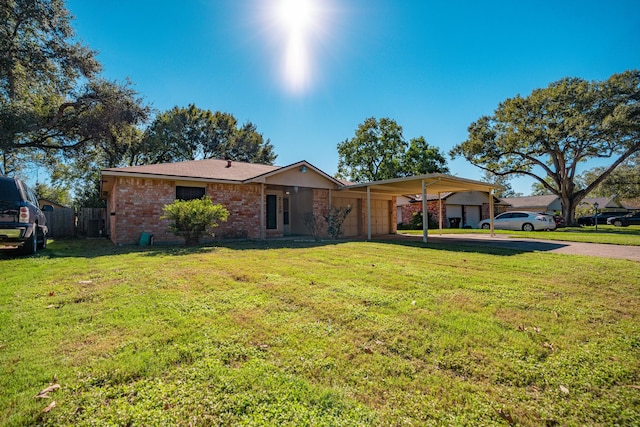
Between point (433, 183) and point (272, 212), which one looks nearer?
point (433, 183)

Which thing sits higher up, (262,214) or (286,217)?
(262,214)

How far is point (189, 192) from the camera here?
12477 millimetres

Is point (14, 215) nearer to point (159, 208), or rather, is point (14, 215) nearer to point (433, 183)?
point (159, 208)

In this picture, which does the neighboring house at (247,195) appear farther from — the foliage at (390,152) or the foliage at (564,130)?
the foliage at (390,152)

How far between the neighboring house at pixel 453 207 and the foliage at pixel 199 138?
52.2ft

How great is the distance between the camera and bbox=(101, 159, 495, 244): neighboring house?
11.3 metres

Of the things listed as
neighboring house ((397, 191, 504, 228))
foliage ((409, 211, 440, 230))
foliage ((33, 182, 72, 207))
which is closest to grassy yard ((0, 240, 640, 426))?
foliage ((409, 211, 440, 230))

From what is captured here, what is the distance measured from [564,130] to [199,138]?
1233 inches

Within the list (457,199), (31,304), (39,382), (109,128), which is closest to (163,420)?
(39,382)

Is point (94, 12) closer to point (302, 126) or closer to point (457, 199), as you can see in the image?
point (302, 126)

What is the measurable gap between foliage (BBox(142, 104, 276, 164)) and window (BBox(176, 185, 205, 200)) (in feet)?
53.8

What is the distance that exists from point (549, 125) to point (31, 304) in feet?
106

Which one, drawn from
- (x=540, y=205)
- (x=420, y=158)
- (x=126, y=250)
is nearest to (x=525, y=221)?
(x=420, y=158)

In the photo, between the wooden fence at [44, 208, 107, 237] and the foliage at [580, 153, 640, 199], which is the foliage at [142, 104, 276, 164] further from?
the foliage at [580, 153, 640, 199]
